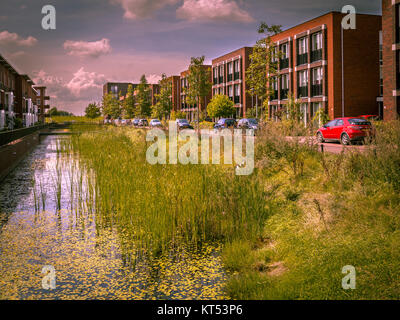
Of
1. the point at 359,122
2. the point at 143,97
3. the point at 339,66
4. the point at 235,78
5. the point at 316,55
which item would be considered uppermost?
the point at 235,78

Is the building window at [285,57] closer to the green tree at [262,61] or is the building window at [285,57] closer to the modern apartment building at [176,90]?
the green tree at [262,61]

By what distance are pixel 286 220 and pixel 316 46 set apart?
34.9m

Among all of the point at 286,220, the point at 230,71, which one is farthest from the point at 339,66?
the point at 286,220

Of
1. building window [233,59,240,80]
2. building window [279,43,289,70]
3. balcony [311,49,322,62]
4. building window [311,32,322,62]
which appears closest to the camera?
balcony [311,49,322,62]

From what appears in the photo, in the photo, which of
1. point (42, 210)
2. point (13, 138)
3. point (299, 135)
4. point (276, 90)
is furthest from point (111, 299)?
point (276, 90)

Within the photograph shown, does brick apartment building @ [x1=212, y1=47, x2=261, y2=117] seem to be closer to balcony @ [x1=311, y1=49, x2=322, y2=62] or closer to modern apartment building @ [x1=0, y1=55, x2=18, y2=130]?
balcony @ [x1=311, y1=49, x2=322, y2=62]

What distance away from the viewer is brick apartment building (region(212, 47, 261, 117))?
187 feet

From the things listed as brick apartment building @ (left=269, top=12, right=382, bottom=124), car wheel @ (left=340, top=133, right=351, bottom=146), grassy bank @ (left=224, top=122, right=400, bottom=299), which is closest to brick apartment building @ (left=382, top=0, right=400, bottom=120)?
brick apartment building @ (left=269, top=12, right=382, bottom=124)

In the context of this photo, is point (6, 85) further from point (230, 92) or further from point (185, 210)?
point (185, 210)

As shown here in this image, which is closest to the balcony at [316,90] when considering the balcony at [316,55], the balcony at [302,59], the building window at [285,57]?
the balcony at [316,55]

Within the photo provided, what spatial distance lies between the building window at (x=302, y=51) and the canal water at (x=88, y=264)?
1400 inches

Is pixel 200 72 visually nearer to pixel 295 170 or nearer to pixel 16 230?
pixel 295 170

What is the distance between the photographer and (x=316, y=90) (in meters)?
39.3

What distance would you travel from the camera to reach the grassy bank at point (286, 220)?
5.36m
